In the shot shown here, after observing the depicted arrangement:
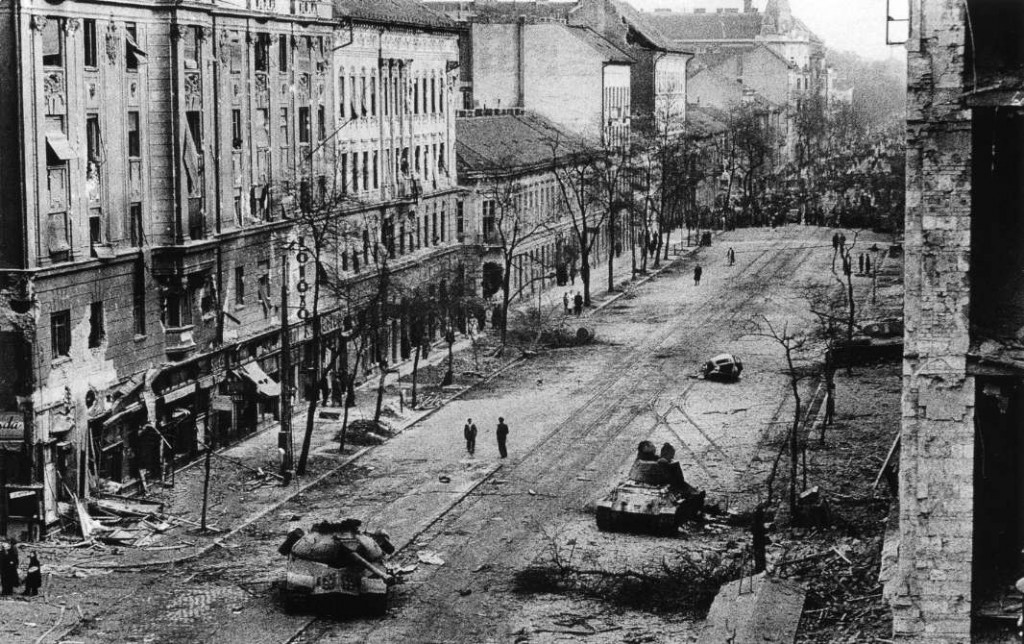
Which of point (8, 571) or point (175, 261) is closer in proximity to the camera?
point (8, 571)

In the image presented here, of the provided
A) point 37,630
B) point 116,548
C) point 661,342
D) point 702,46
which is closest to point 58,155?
point 116,548

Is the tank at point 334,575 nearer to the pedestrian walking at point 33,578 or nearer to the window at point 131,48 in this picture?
the pedestrian walking at point 33,578

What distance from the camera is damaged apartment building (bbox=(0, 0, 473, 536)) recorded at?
134 feet

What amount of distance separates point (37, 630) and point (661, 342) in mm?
41524

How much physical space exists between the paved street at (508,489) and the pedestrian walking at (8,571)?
5.36 feet

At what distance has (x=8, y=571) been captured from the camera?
35.2 meters

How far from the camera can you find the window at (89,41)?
43625 mm

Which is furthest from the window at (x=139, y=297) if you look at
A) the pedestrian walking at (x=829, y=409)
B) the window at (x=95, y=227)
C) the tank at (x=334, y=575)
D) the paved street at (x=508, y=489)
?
the pedestrian walking at (x=829, y=409)

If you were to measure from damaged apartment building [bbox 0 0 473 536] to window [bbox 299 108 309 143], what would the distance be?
0.08m

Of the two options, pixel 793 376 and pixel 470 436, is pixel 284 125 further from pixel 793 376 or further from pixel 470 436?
pixel 793 376

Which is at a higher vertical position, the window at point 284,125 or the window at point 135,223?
the window at point 284,125

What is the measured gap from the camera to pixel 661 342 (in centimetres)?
7094

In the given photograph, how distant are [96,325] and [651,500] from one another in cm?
1512

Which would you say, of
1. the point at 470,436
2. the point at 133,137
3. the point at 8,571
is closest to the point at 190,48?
the point at 133,137
